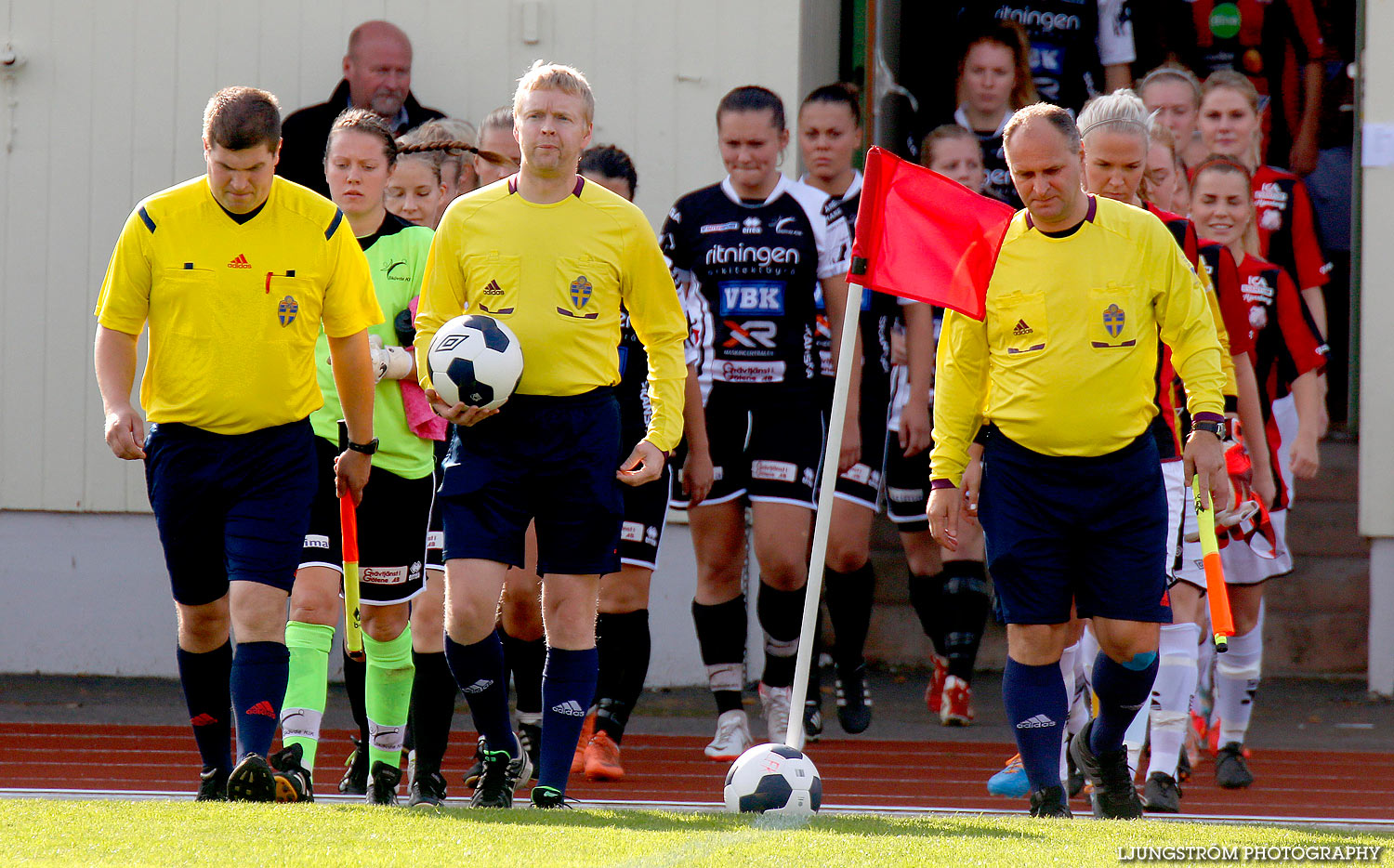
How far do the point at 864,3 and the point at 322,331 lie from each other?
5010 mm

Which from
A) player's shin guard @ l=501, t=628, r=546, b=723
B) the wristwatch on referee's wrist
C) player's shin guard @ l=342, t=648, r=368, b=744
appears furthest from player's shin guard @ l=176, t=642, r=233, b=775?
the wristwatch on referee's wrist

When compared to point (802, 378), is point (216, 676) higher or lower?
lower

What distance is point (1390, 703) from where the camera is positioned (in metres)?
7.89

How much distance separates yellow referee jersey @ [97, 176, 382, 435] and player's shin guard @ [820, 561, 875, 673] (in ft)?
9.52

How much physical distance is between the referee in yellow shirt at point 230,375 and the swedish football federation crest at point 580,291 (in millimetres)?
655

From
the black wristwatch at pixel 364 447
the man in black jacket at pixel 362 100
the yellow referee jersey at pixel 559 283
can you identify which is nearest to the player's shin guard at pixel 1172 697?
the yellow referee jersey at pixel 559 283

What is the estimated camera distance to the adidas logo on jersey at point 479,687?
483 centimetres

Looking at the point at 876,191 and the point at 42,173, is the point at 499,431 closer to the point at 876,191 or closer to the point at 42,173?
the point at 876,191

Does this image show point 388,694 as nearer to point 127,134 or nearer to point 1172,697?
point 1172,697

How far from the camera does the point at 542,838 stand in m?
4.00

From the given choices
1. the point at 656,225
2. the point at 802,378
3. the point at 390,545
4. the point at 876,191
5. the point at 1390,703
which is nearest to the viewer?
the point at 876,191

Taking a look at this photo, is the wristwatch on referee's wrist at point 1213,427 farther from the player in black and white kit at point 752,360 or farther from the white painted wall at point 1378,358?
the white painted wall at point 1378,358

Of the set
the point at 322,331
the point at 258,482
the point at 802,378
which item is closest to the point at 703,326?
the point at 802,378

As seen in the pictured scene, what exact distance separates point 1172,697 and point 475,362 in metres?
2.64
